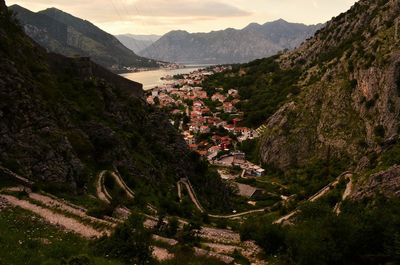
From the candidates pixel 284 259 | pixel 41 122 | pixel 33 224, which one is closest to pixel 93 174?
pixel 41 122

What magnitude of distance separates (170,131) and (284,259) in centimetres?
3272

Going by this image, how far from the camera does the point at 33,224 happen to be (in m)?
17.9

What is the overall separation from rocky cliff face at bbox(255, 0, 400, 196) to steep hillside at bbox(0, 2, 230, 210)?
82.9ft

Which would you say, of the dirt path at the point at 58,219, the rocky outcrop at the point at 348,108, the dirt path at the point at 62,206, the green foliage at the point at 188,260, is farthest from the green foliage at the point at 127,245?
the rocky outcrop at the point at 348,108

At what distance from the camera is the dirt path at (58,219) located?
18.7m

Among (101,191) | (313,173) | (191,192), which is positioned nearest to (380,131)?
(313,173)

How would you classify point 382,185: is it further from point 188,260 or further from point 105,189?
point 188,260

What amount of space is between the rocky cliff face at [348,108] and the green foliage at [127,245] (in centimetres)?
4723

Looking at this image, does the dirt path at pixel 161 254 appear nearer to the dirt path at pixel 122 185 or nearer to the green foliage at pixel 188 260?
the green foliage at pixel 188 260

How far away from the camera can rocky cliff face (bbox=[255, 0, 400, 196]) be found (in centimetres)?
6197

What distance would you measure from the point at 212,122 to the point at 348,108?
2309 inches

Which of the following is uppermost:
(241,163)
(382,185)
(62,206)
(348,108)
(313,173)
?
(348,108)

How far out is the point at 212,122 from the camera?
125 m

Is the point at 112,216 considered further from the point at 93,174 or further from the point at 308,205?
the point at 308,205
